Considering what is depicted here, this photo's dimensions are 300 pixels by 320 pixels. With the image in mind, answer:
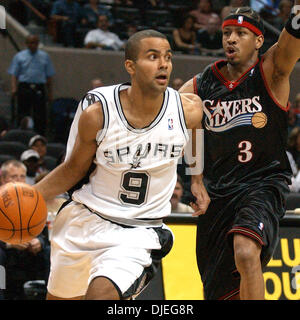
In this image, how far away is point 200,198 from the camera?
195 inches

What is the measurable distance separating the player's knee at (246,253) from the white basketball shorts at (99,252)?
0.42 meters

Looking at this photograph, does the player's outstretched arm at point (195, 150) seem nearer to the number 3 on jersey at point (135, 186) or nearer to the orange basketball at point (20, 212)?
the number 3 on jersey at point (135, 186)

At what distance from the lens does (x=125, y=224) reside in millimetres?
4375

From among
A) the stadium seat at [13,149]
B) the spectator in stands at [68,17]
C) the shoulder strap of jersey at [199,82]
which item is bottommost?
the stadium seat at [13,149]

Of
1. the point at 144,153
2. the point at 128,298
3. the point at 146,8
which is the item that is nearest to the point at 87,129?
the point at 144,153

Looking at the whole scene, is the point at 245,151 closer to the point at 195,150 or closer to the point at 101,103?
the point at 195,150

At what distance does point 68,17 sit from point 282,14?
4035 mm

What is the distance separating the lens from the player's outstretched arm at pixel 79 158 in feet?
14.2

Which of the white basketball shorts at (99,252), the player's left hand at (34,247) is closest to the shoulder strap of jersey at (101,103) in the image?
the white basketball shorts at (99,252)

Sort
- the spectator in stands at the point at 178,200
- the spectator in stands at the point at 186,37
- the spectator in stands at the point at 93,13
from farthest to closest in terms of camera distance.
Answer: the spectator in stands at the point at 93,13 → the spectator in stands at the point at 186,37 → the spectator in stands at the point at 178,200

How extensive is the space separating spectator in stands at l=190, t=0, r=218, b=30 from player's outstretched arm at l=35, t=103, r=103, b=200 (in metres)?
8.98

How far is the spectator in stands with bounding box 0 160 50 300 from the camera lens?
6.81 metres

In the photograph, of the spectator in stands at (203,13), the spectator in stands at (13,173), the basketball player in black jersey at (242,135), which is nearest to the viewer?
the basketball player in black jersey at (242,135)

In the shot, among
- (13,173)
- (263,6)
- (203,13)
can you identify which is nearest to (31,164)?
(13,173)
